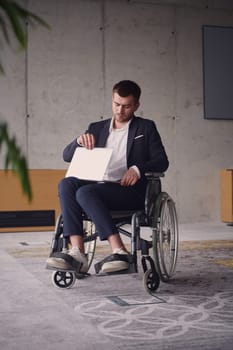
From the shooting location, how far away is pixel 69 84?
5512mm

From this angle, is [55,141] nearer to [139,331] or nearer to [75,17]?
[75,17]

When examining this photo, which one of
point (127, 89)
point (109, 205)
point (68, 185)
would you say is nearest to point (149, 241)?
point (109, 205)

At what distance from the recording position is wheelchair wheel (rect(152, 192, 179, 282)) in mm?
2332

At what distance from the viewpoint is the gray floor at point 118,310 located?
63.6 inches

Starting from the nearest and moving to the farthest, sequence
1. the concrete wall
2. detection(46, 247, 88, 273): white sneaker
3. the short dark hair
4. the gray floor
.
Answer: the gray floor < detection(46, 247, 88, 273): white sneaker < the short dark hair < the concrete wall

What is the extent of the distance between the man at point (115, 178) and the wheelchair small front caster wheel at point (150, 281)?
4.6 inches

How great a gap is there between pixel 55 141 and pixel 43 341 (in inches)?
157

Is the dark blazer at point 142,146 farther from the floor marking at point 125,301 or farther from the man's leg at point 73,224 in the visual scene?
the floor marking at point 125,301

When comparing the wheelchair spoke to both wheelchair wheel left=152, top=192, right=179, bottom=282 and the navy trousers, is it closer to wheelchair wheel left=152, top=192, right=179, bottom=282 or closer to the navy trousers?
wheelchair wheel left=152, top=192, right=179, bottom=282

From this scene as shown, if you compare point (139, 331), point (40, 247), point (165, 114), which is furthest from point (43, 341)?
point (165, 114)

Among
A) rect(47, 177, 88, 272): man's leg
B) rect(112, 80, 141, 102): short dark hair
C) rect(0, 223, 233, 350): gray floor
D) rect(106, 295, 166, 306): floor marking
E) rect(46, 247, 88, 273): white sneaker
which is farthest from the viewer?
rect(112, 80, 141, 102): short dark hair

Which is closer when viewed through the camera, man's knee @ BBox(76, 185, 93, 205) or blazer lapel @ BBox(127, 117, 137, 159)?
man's knee @ BBox(76, 185, 93, 205)

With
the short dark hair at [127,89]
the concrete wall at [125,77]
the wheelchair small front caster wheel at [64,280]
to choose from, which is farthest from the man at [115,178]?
the concrete wall at [125,77]

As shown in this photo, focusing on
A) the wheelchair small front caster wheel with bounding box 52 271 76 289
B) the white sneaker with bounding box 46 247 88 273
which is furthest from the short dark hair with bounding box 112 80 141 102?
the wheelchair small front caster wheel with bounding box 52 271 76 289
